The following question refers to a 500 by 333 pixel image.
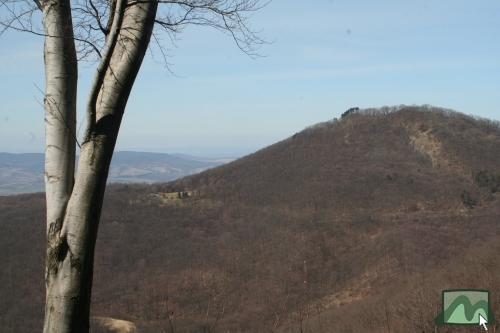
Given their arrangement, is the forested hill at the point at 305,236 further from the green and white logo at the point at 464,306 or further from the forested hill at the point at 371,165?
the green and white logo at the point at 464,306

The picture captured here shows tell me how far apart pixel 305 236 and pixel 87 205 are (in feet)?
117

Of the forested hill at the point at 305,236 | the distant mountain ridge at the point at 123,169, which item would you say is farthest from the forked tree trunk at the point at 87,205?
the distant mountain ridge at the point at 123,169

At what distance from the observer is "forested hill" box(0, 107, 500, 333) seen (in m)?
20.4

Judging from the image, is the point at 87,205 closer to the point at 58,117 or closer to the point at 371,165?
the point at 58,117

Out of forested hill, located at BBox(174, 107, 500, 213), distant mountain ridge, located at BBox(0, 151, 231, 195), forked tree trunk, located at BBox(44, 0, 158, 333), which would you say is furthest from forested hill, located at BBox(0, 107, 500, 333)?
distant mountain ridge, located at BBox(0, 151, 231, 195)

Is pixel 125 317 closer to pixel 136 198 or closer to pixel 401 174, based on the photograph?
pixel 136 198

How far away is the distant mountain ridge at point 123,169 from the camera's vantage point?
111819mm

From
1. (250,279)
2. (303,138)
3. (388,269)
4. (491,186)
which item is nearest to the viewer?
(388,269)

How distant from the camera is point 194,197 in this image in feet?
168

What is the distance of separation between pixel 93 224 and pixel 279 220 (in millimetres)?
40271

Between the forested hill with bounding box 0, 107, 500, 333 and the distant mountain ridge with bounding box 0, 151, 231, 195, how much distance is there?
2142 inches

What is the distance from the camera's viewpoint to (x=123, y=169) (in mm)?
141875

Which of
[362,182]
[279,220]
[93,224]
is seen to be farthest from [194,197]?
[93,224]

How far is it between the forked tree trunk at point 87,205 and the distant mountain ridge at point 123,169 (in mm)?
100677
